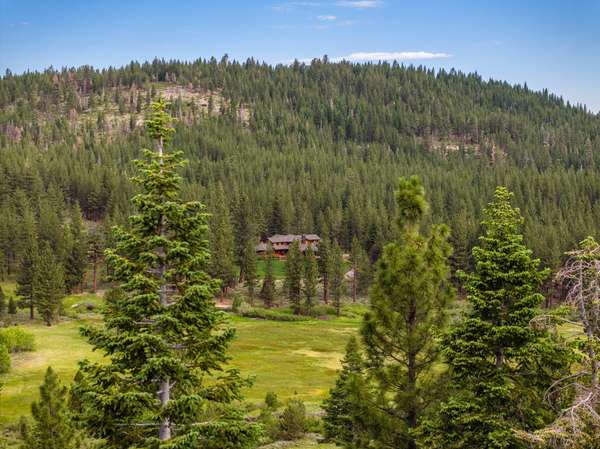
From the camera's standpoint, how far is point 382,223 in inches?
5674

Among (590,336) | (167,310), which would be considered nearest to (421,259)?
(590,336)

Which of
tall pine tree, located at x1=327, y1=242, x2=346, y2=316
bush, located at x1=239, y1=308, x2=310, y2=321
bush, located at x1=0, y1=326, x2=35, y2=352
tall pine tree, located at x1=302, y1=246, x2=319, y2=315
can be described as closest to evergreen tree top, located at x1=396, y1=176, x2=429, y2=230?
bush, located at x1=0, y1=326, x2=35, y2=352

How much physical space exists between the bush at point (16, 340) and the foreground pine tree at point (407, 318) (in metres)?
68.9

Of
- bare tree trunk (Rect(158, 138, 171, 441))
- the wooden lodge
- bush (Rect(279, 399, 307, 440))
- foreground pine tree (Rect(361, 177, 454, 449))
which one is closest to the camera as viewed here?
bare tree trunk (Rect(158, 138, 171, 441))

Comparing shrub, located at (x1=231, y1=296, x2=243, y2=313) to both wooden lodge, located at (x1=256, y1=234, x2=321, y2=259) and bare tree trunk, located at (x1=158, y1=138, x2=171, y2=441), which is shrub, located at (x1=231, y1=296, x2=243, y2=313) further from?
bare tree trunk, located at (x1=158, y1=138, x2=171, y2=441)

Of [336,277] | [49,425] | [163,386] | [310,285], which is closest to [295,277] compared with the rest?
[310,285]

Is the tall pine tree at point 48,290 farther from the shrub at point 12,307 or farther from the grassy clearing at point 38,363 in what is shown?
the shrub at point 12,307

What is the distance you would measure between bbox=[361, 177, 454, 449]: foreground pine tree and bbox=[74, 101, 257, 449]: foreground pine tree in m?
6.59

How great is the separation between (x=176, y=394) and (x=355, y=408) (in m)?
7.44

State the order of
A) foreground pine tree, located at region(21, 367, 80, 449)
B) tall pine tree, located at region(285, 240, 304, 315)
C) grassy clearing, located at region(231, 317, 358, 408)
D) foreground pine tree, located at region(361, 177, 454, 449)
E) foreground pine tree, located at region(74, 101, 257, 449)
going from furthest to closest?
tall pine tree, located at region(285, 240, 304, 315) → grassy clearing, located at region(231, 317, 358, 408) → foreground pine tree, located at region(21, 367, 80, 449) → foreground pine tree, located at region(361, 177, 454, 449) → foreground pine tree, located at region(74, 101, 257, 449)

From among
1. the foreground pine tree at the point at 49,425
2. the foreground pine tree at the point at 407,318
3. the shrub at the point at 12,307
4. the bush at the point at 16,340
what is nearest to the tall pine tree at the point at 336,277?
the bush at the point at 16,340

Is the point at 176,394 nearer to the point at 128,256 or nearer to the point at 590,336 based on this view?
the point at 128,256

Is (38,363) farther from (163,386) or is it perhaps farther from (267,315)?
(163,386)

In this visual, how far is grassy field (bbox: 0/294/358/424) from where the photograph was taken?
6152 centimetres
